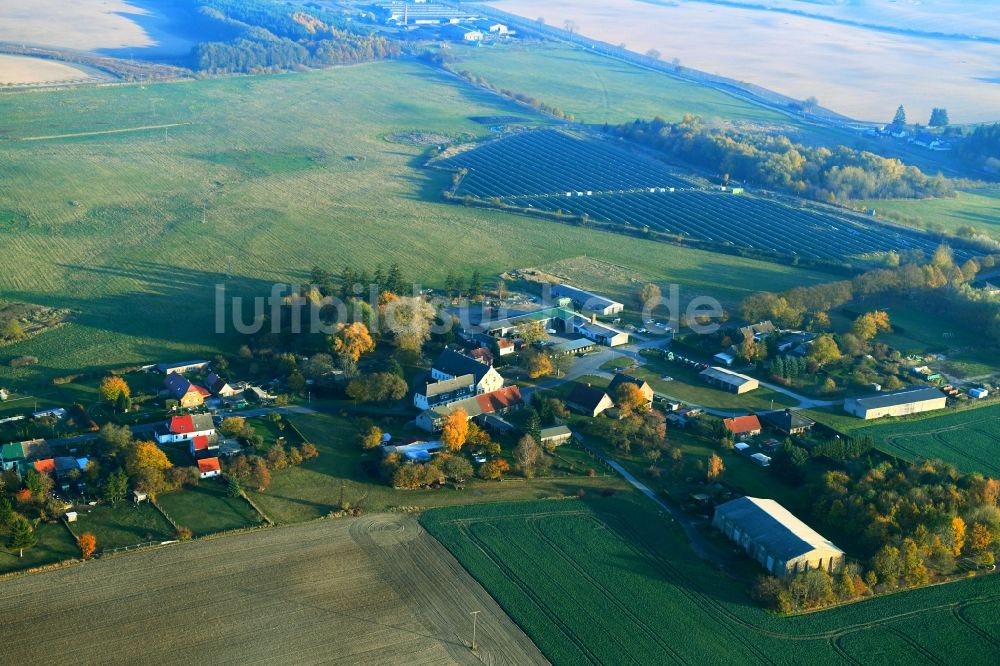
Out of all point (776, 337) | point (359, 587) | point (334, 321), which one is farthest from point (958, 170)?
point (359, 587)

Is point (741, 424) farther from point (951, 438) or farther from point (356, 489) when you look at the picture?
point (356, 489)

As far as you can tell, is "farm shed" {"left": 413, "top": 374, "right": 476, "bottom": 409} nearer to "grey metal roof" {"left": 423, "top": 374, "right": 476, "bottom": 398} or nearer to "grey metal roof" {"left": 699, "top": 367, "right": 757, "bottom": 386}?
"grey metal roof" {"left": 423, "top": 374, "right": 476, "bottom": 398}

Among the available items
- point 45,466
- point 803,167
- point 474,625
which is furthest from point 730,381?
point 803,167

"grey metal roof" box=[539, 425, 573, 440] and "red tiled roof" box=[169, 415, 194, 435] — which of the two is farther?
"grey metal roof" box=[539, 425, 573, 440]

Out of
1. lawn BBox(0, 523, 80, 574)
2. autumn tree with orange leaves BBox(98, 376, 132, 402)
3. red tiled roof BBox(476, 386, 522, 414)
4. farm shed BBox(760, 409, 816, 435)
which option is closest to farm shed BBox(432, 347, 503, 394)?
red tiled roof BBox(476, 386, 522, 414)

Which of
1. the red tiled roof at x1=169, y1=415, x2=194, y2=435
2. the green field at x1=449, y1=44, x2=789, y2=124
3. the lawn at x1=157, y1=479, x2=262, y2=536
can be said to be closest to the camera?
→ the lawn at x1=157, y1=479, x2=262, y2=536

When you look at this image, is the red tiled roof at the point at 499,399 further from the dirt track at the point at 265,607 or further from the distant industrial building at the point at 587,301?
the distant industrial building at the point at 587,301

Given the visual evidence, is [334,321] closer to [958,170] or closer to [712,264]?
[712,264]
